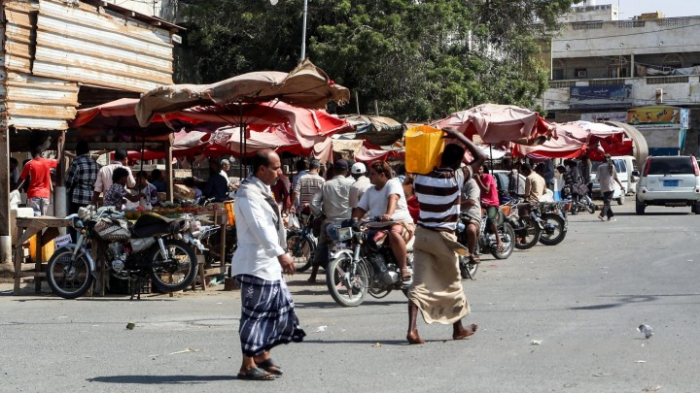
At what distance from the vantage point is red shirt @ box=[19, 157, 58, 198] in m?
18.2

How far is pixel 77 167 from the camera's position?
1698 centimetres

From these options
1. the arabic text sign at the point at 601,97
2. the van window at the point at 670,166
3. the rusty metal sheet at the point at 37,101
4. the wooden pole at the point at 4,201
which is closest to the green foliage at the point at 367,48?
the van window at the point at 670,166

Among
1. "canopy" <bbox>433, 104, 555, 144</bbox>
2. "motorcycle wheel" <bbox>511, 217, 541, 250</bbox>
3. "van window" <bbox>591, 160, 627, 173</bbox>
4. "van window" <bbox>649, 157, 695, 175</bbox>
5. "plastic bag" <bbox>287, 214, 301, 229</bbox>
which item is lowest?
"motorcycle wheel" <bbox>511, 217, 541, 250</bbox>

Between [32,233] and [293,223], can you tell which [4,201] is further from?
[293,223]

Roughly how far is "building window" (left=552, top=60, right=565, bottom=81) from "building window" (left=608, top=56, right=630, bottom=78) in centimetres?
339

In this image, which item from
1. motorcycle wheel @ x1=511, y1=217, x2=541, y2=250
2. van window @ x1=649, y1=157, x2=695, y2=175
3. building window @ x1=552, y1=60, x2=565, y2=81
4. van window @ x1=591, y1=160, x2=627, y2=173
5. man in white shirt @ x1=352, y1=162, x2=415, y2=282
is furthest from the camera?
building window @ x1=552, y1=60, x2=565, y2=81

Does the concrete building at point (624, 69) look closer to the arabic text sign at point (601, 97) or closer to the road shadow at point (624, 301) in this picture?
the arabic text sign at point (601, 97)

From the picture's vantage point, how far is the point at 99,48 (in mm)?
18625

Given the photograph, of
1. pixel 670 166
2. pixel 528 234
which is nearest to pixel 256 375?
pixel 528 234

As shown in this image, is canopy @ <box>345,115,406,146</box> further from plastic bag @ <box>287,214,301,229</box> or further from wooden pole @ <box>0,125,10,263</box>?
wooden pole @ <box>0,125,10,263</box>

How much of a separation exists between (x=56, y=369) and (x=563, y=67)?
7160 centimetres

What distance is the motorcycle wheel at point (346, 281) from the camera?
12602 mm

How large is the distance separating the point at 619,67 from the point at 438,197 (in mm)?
68930

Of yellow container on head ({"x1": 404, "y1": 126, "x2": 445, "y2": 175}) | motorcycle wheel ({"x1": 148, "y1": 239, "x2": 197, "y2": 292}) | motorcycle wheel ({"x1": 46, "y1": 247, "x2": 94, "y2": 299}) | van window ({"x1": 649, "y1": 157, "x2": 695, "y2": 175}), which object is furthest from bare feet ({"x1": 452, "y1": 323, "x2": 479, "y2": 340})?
van window ({"x1": 649, "y1": 157, "x2": 695, "y2": 175})
